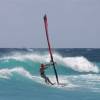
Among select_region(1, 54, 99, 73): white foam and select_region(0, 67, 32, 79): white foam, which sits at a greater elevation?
select_region(1, 54, 99, 73): white foam

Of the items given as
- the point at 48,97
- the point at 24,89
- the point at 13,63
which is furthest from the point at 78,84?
the point at 13,63

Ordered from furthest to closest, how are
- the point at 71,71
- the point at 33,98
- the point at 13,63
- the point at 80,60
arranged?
the point at 80,60
the point at 71,71
the point at 13,63
the point at 33,98

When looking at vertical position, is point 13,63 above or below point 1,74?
above

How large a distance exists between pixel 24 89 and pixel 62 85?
7.18 feet

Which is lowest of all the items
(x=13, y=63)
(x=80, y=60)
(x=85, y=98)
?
(x=85, y=98)

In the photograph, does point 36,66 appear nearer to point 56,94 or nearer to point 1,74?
point 1,74

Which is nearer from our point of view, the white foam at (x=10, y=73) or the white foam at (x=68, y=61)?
the white foam at (x=10, y=73)

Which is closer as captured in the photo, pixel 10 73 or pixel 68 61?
pixel 10 73

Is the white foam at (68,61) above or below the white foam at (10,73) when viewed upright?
above

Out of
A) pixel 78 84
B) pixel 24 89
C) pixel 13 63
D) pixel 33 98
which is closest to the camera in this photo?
pixel 33 98

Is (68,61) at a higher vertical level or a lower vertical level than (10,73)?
higher

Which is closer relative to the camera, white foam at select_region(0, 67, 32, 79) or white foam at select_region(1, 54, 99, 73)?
white foam at select_region(0, 67, 32, 79)

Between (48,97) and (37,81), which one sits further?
(37,81)

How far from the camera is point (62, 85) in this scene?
28.6 metres
